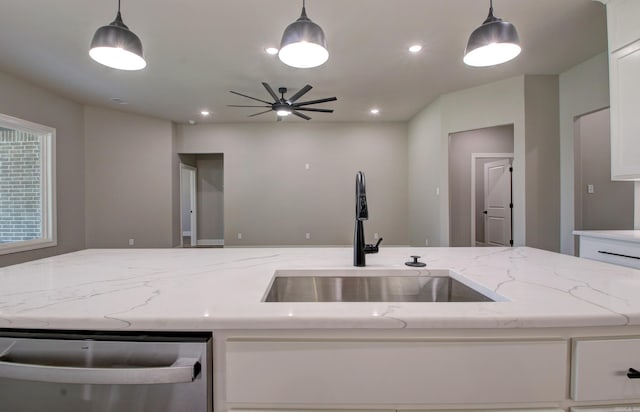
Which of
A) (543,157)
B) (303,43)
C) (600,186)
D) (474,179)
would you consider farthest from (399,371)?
Answer: (474,179)

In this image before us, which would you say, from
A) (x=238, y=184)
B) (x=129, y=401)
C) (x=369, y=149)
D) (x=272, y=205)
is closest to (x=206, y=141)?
(x=238, y=184)

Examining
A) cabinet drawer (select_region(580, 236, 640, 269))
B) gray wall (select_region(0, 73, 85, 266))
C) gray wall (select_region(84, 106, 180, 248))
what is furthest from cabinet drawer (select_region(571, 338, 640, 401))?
gray wall (select_region(84, 106, 180, 248))

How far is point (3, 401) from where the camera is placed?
2.27ft

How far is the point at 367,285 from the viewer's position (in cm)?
121

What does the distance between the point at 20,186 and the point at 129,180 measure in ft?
5.40

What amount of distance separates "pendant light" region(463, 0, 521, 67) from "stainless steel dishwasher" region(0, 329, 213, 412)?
164 centimetres

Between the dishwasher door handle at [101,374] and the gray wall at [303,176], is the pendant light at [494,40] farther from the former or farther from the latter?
the gray wall at [303,176]

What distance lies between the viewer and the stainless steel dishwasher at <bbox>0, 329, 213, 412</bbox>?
68 centimetres

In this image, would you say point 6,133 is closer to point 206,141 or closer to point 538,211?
point 206,141

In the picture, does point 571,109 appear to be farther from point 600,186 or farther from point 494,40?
point 494,40

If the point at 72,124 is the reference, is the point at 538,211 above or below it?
below

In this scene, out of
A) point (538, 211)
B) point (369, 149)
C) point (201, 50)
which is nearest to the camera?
point (201, 50)

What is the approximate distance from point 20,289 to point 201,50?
3.15 m

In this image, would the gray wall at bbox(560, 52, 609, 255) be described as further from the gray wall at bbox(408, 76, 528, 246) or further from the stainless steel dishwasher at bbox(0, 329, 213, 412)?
the stainless steel dishwasher at bbox(0, 329, 213, 412)
